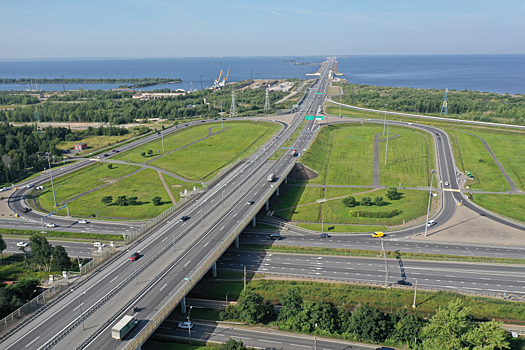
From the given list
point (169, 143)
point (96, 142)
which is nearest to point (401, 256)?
point (169, 143)

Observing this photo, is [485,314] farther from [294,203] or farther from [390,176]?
[390,176]

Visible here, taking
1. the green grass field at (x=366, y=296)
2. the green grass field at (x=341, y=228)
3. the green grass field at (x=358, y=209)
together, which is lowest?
the green grass field at (x=366, y=296)

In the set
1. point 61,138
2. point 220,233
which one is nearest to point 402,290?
point 220,233

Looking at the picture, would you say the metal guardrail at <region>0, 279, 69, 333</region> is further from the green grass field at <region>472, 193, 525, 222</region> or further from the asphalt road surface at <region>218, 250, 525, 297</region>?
the green grass field at <region>472, 193, 525, 222</region>

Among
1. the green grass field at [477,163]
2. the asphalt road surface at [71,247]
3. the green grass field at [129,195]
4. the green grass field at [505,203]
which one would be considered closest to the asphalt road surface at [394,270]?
the green grass field at [505,203]

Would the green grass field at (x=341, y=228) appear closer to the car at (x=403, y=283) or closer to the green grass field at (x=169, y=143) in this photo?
the car at (x=403, y=283)

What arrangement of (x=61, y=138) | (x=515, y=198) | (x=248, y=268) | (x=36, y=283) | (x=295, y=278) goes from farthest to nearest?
(x=61, y=138)
(x=515, y=198)
(x=248, y=268)
(x=295, y=278)
(x=36, y=283)

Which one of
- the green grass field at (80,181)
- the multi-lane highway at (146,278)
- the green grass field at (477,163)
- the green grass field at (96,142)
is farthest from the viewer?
the green grass field at (96,142)
